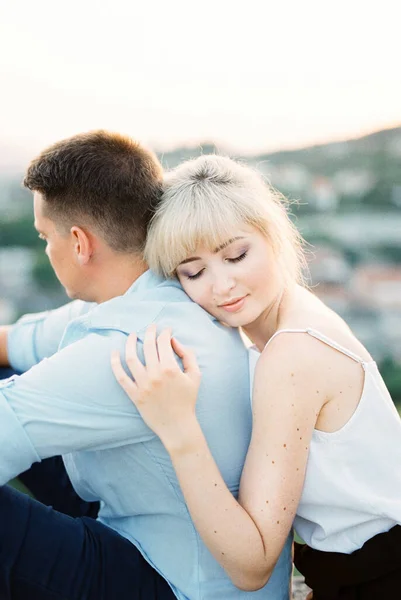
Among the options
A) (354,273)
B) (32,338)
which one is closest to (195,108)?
(354,273)

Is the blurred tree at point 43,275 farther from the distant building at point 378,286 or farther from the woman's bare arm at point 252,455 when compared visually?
Answer: the woman's bare arm at point 252,455

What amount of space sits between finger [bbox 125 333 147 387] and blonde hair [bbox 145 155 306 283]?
10.9 inches

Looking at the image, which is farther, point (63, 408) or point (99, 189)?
point (99, 189)

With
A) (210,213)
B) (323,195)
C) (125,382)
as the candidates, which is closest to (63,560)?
(125,382)

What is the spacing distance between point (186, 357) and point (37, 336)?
0.91 meters

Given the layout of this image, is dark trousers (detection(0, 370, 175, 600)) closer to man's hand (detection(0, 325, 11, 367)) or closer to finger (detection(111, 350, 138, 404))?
finger (detection(111, 350, 138, 404))

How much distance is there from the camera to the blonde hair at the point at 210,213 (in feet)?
5.04

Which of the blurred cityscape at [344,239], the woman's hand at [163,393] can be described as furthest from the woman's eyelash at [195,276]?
the blurred cityscape at [344,239]

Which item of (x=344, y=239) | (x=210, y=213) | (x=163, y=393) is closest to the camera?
(x=163, y=393)

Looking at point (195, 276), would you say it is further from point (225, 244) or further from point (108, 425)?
point (108, 425)

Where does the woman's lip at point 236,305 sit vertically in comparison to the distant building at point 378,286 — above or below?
above

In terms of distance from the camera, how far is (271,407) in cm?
136

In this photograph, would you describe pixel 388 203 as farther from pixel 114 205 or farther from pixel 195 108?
pixel 114 205

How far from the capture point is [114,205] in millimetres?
1694
